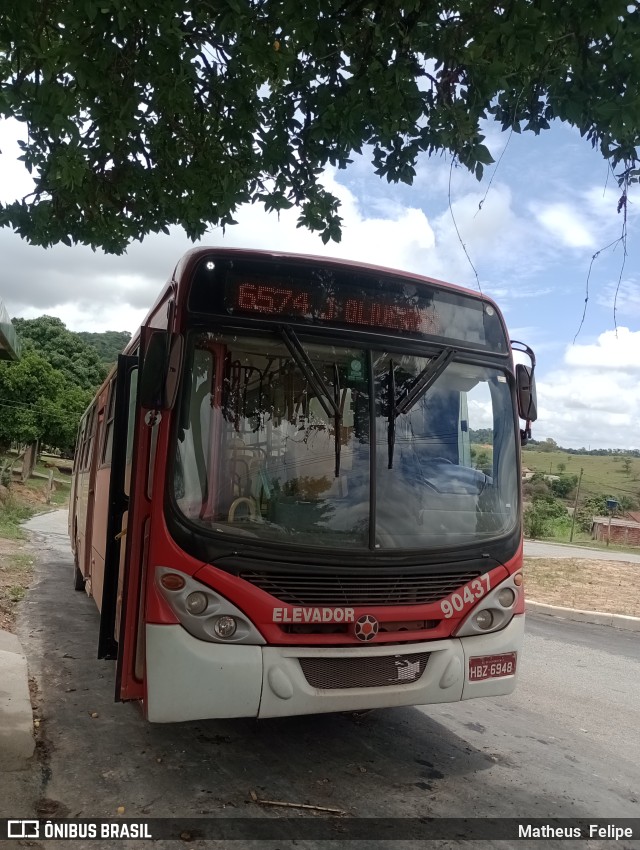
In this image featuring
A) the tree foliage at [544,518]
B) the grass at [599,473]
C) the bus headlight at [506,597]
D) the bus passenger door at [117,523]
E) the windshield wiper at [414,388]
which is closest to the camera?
the windshield wiper at [414,388]

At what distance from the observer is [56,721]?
4.86 meters

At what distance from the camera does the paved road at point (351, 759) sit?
373 cm

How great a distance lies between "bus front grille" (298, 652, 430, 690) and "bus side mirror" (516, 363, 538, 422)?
1.82 m

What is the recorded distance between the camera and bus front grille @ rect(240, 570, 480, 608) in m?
3.83

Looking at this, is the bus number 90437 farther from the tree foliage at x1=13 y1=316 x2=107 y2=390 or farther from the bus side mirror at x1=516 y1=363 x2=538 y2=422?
the tree foliage at x1=13 y1=316 x2=107 y2=390

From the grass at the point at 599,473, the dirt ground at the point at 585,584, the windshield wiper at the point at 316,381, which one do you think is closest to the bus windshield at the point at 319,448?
the windshield wiper at the point at 316,381

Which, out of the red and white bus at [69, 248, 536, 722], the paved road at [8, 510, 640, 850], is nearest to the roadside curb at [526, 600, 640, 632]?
the paved road at [8, 510, 640, 850]

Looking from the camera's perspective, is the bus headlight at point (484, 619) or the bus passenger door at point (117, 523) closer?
the bus headlight at point (484, 619)

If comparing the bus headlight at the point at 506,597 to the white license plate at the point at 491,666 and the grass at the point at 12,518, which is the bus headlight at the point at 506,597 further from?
the grass at the point at 12,518

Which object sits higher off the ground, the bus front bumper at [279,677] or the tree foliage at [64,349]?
the tree foliage at [64,349]

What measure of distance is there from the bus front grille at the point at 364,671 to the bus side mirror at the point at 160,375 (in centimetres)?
164

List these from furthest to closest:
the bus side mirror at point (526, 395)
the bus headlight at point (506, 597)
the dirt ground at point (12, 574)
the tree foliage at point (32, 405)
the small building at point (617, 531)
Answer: the small building at point (617, 531)
the tree foliage at point (32, 405)
the dirt ground at point (12, 574)
the bus side mirror at point (526, 395)
the bus headlight at point (506, 597)

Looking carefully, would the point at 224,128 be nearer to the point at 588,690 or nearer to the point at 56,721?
the point at 56,721

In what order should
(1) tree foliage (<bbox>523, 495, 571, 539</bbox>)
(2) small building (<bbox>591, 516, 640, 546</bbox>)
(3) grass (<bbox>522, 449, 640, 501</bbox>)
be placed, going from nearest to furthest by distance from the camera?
(1) tree foliage (<bbox>523, 495, 571, 539</bbox>) < (2) small building (<bbox>591, 516, 640, 546</bbox>) < (3) grass (<bbox>522, 449, 640, 501</bbox>)
